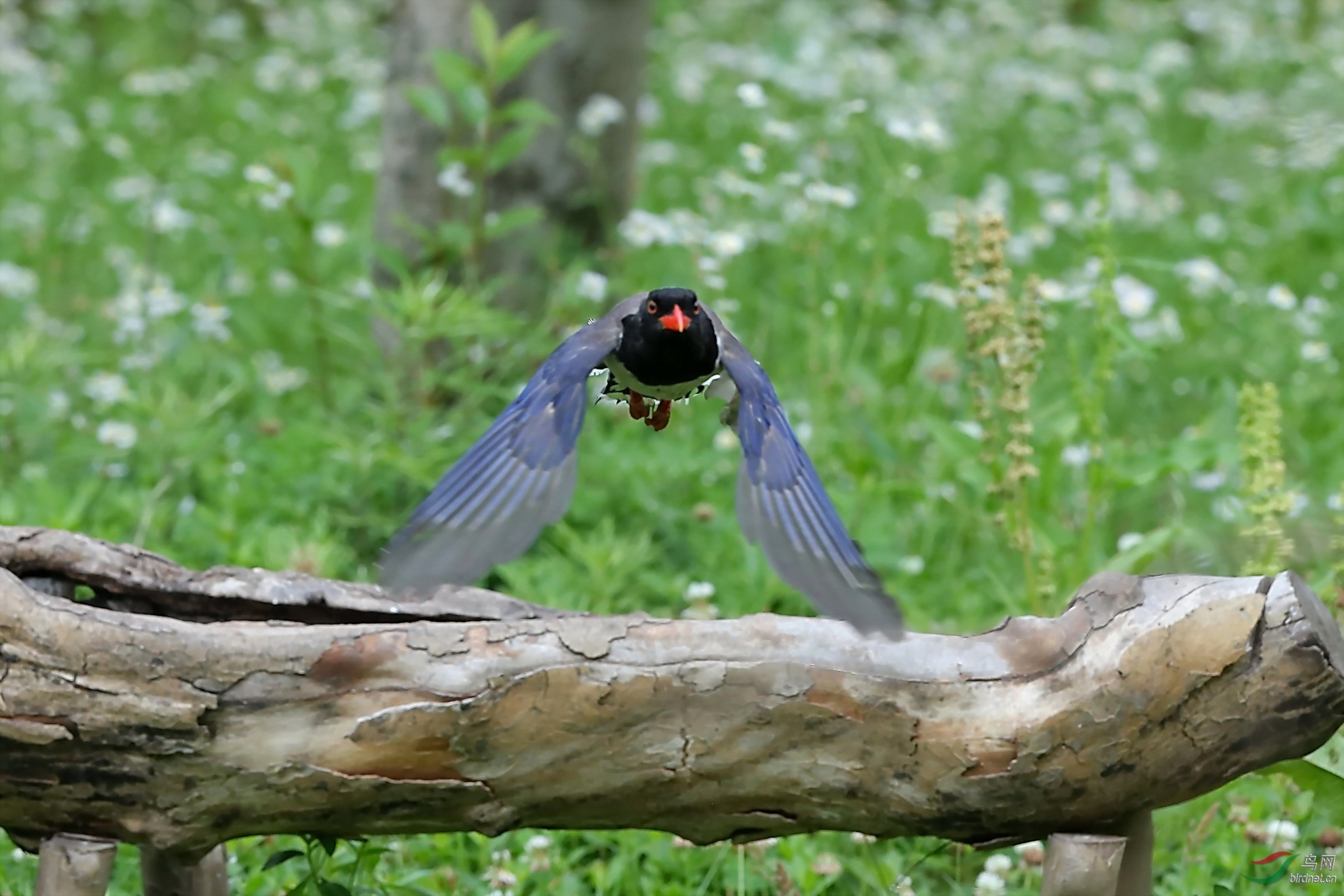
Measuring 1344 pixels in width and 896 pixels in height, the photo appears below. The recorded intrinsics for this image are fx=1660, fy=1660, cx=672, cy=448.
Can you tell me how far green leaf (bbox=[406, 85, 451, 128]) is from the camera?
145 inches

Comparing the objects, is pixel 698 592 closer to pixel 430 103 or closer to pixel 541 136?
pixel 430 103

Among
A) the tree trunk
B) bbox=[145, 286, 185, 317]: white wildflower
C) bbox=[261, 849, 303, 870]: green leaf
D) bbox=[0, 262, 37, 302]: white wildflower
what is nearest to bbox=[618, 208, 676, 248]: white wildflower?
the tree trunk

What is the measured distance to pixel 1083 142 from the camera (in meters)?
7.11

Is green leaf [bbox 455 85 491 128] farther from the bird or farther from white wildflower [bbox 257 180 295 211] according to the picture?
the bird

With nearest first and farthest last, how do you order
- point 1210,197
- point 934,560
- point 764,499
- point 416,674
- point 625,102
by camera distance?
point 416,674 < point 764,499 < point 934,560 < point 625,102 < point 1210,197

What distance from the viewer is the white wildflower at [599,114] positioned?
179 inches

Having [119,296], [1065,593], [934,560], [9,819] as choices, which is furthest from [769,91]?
[9,819]

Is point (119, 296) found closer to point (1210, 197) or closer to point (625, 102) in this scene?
point (625, 102)

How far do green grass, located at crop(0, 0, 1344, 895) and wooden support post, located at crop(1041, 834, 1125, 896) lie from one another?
625 mm

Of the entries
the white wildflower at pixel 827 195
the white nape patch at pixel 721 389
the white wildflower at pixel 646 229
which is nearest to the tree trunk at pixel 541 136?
the white wildflower at pixel 646 229

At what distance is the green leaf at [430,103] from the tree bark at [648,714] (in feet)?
6.35

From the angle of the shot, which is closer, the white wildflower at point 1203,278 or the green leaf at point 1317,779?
the green leaf at point 1317,779

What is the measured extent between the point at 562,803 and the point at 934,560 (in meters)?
1.98

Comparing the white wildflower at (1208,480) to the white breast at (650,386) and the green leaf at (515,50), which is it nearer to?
the white breast at (650,386)
